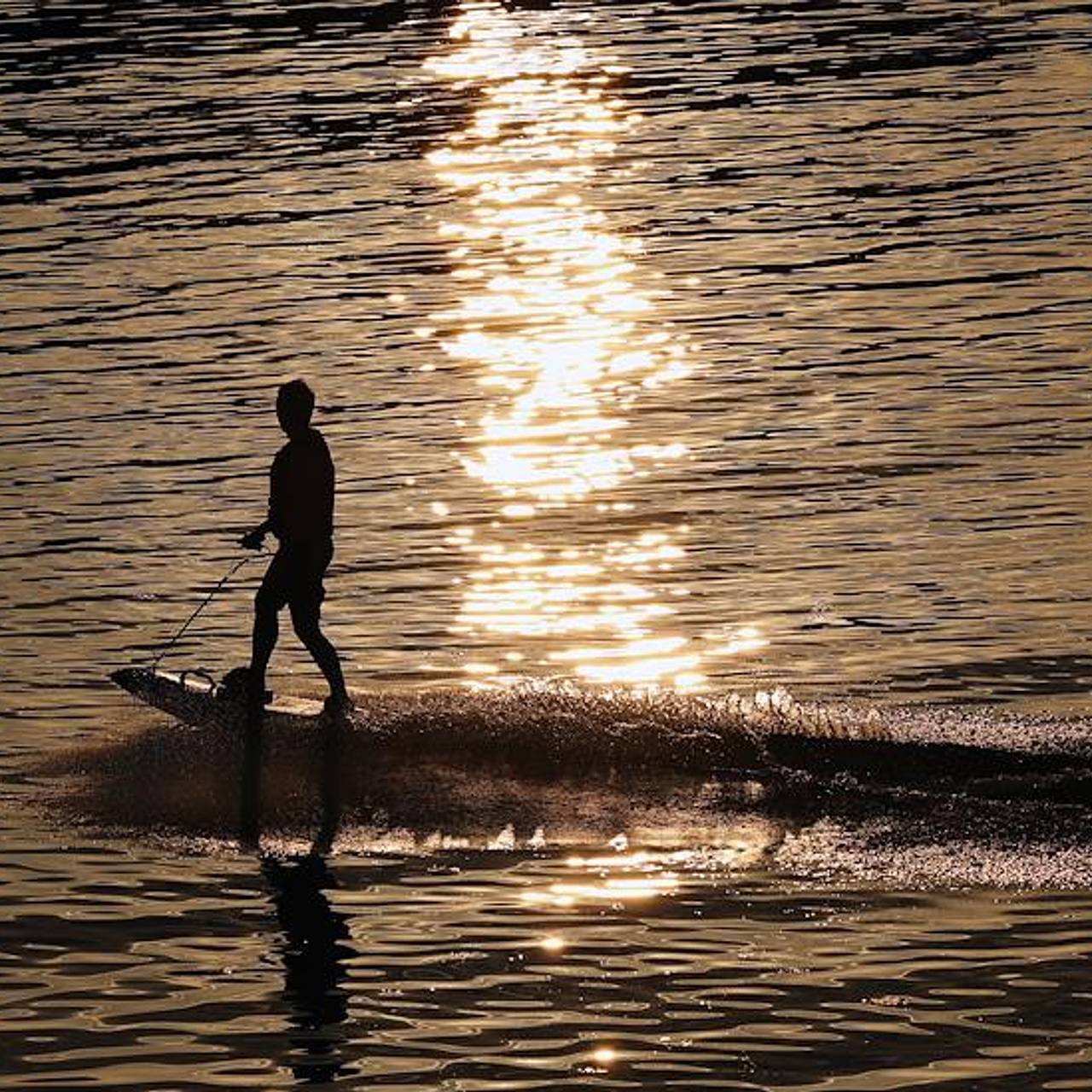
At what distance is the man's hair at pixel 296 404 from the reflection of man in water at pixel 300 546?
2 centimetres

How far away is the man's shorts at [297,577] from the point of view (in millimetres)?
22359

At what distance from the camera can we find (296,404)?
22031mm

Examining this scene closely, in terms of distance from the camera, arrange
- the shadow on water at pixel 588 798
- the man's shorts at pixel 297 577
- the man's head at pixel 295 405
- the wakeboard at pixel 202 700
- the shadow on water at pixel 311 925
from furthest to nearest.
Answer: the wakeboard at pixel 202 700 → the man's shorts at pixel 297 577 → the man's head at pixel 295 405 → the shadow on water at pixel 588 798 → the shadow on water at pixel 311 925

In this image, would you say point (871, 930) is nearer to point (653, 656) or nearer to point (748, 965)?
point (748, 965)

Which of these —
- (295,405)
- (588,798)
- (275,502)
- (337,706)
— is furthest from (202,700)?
(588,798)

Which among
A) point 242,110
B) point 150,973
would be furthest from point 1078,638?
point 242,110

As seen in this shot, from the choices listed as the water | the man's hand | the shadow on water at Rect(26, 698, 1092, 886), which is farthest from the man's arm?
the water

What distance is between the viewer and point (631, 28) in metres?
76.4

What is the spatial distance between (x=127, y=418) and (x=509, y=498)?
6766 millimetres

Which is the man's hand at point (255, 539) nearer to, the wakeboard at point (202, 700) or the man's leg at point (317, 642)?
the man's leg at point (317, 642)

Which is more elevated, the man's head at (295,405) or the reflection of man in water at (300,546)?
the man's head at (295,405)

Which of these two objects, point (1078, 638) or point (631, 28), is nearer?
point (1078, 638)

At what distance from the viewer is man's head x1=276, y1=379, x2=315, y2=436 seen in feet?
72.1

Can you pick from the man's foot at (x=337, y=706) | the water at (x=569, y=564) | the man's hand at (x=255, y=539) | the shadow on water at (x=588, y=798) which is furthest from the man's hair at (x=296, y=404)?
the water at (x=569, y=564)
